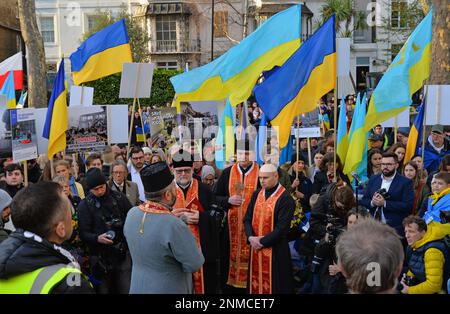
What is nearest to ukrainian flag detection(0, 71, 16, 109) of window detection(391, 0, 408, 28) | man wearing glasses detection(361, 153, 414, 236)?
man wearing glasses detection(361, 153, 414, 236)

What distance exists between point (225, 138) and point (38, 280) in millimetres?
7287

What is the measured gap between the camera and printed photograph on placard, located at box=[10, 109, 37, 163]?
26.0 feet

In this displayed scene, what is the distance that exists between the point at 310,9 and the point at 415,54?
36981 mm

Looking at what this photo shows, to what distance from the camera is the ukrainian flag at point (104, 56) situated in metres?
9.75

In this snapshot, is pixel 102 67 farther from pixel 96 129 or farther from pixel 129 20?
pixel 129 20

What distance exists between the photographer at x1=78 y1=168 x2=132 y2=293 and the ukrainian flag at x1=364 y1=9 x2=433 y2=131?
324 centimetres

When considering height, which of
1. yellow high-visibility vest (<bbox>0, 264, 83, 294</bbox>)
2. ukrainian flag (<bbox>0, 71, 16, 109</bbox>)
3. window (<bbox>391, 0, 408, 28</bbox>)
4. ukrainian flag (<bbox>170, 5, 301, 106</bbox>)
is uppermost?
window (<bbox>391, 0, 408, 28</bbox>)

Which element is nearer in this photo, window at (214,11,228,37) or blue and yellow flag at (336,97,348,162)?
blue and yellow flag at (336,97,348,162)

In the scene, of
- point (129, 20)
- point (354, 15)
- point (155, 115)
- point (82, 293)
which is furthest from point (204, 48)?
point (82, 293)

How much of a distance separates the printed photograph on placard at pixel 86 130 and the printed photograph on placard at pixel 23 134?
1.92 ft

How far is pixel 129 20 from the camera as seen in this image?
40844 millimetres

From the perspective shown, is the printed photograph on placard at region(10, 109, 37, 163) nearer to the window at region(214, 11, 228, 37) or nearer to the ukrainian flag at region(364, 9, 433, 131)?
the ukrainian flag at region(364, 9, 433, 131)

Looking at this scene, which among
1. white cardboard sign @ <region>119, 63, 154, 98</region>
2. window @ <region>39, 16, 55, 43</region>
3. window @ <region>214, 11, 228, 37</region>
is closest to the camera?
white cardboard sign @ <region>119, 63, 154, 98</region>

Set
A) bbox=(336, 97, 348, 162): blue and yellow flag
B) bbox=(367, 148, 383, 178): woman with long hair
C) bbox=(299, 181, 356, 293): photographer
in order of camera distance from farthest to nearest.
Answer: bbox=(336, 97, 348, 162): blue and yellow flag < bbox=(367, 148, 383, 178): woman with long hair < bbox=(299, 181, 356, 293): photographer
